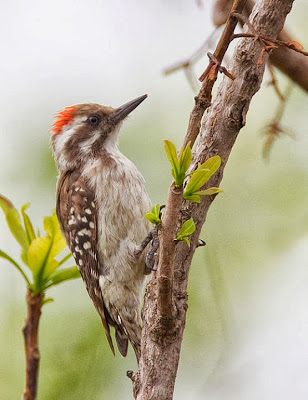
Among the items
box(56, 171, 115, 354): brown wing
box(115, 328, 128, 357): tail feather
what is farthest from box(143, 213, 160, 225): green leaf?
box(115, 328, 128, 357): tail feather

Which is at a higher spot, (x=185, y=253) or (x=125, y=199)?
(x=125, y=199)

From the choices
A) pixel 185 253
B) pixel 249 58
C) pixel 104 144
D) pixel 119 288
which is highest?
pixel 104 144

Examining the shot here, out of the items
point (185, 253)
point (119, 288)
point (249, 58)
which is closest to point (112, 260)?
point (119, 288)

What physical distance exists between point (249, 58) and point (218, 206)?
2.65 meters

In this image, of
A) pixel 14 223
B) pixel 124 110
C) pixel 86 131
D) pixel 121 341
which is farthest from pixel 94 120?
pixel 14 223

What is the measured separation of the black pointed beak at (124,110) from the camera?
4789 millimetres

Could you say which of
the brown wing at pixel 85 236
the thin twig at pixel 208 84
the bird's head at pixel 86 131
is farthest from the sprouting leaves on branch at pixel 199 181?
the bird's head at pixel 86 131

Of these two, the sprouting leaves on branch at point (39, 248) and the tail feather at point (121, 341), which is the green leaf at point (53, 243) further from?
the tail feather at point (121, 341)

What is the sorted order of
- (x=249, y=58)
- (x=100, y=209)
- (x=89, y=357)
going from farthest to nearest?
(x=100, y=209), (x=89, y=357), (x=249, y=58)

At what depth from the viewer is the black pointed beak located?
4789mm

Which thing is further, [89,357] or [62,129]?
[62,129]

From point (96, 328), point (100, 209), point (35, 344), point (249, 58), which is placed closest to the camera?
point (35, 344)

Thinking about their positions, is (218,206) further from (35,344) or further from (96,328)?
(35,344)

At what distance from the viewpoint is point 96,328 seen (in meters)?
4.76
